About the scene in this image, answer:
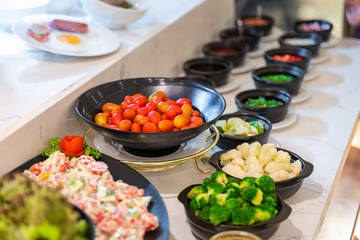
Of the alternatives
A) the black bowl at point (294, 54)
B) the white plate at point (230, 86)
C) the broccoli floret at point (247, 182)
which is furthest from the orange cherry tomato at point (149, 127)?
the black bowl at point (294, 54)

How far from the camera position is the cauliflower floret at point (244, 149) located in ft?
5.31

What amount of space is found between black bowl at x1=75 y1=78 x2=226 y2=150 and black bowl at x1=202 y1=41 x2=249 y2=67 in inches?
33.6

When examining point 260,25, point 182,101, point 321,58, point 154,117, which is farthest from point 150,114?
point 260,25

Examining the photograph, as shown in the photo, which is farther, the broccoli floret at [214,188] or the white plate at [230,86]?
the white plate at [230,86]

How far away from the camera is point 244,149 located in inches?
64.0

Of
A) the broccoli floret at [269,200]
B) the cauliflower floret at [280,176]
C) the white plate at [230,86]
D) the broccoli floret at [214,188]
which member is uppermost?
the broccoli floret at [269,200]

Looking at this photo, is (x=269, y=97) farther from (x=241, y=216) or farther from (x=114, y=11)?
(x=241, y=216)

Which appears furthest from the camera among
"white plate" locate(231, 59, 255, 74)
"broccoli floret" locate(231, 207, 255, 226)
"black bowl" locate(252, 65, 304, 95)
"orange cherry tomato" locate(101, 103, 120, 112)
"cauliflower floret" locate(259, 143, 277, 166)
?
"white plate" locate(231, 59, 255, 74)

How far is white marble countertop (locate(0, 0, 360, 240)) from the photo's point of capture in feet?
4.80

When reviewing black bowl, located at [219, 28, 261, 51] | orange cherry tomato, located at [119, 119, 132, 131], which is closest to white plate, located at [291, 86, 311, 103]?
black bowl, located at [219, 28, 261, 51]

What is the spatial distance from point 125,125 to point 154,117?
0.10 metres

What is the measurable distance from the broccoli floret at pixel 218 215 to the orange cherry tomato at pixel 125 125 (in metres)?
0.48

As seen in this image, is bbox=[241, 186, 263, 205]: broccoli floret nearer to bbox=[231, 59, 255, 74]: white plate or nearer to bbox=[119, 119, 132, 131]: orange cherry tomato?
bbox=[119, 119, 132, 131]: orange cherry tomato

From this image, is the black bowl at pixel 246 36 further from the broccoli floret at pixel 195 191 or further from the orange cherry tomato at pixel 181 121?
the broccoli floret at pixel 195 191
